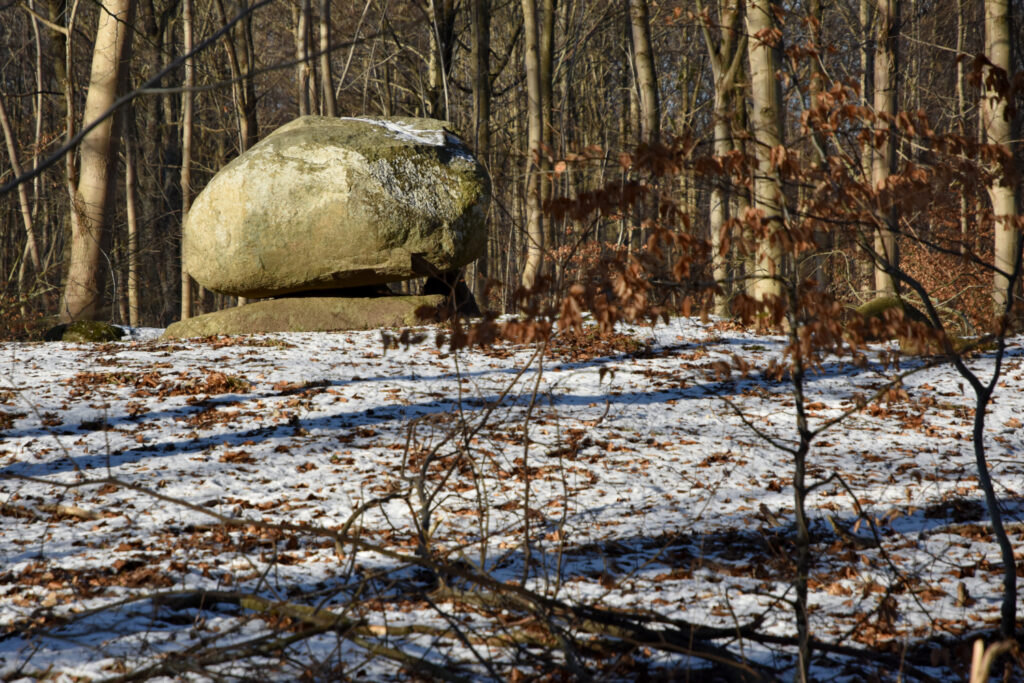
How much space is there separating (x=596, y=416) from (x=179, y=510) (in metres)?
3.36

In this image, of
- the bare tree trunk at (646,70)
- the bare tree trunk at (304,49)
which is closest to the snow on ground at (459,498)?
the bare tree trunk at (646,70)

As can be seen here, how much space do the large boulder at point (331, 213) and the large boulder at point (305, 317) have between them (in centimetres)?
25

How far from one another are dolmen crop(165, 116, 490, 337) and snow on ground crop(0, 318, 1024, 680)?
6.68 feet

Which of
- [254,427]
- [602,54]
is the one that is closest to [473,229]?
[254,427]

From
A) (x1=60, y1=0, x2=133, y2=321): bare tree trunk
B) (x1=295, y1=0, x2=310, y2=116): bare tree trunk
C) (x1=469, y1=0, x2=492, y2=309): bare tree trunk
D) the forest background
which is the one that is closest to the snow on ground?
the forest background

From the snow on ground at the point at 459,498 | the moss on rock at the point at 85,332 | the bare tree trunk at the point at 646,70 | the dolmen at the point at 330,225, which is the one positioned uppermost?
the bare tree trunk at the point at 646,70

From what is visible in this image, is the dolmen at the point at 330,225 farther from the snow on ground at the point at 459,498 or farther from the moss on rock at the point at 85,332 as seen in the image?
the snow on ground at the point at 459,498

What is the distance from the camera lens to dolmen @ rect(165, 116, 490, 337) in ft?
32.5

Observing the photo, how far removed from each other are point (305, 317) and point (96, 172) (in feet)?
11.1

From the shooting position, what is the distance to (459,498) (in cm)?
468

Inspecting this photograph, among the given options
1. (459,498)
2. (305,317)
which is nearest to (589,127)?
(305,317)

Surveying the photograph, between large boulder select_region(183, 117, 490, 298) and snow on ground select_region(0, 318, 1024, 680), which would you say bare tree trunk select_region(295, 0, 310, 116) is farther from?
snow on ground select_region(0, 318, 1024, 680)

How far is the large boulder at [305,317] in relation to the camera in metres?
10.2

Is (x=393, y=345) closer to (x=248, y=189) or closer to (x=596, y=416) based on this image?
(x=596, y=416)
